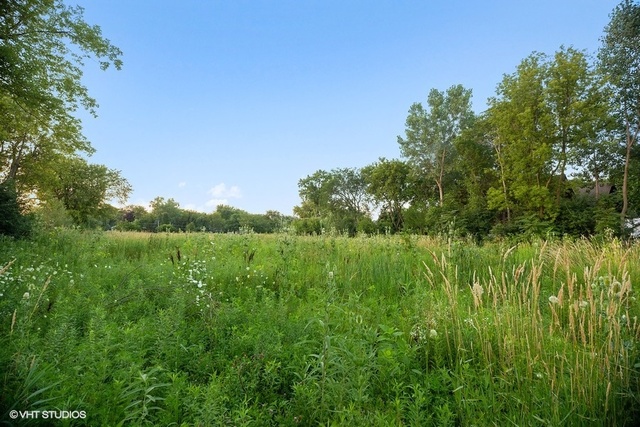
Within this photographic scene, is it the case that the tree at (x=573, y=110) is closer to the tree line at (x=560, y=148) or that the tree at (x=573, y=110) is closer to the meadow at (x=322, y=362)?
the tree line at (x=560, y=148)

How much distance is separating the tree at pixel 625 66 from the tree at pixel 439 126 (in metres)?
12.6

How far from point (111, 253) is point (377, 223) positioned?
38.5 metres

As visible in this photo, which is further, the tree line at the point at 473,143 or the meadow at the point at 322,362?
the tree line at the point at 473,143

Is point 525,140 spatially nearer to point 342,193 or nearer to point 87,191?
point 342,193

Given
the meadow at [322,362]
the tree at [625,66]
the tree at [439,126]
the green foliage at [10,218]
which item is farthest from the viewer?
the tree at [439,126]

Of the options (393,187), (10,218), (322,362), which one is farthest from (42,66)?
(393,187)

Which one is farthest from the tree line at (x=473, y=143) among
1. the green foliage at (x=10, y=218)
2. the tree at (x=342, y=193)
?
the tree at (x=342, y=193)

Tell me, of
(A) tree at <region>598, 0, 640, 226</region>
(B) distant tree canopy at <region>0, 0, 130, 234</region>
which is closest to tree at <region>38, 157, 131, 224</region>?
(B) distant tree canopy at <region>0, 0, 130, 234</region>

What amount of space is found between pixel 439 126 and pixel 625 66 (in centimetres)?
1470

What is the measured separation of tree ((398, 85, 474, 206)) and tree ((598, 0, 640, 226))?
12625 mm

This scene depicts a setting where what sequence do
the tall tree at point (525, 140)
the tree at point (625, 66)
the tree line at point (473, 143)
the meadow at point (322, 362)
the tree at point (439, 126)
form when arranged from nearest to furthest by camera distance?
1. the meadow at point (322, 362)
2. the tree line at point (473, 143)
3. the tree at point (625, 66)
4. the tall tree at point (525, 140)
5. the tree at point (439, 126)

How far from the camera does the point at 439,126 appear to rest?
3238cm

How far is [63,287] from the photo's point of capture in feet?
13.4

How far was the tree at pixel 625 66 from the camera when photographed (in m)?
18.5
